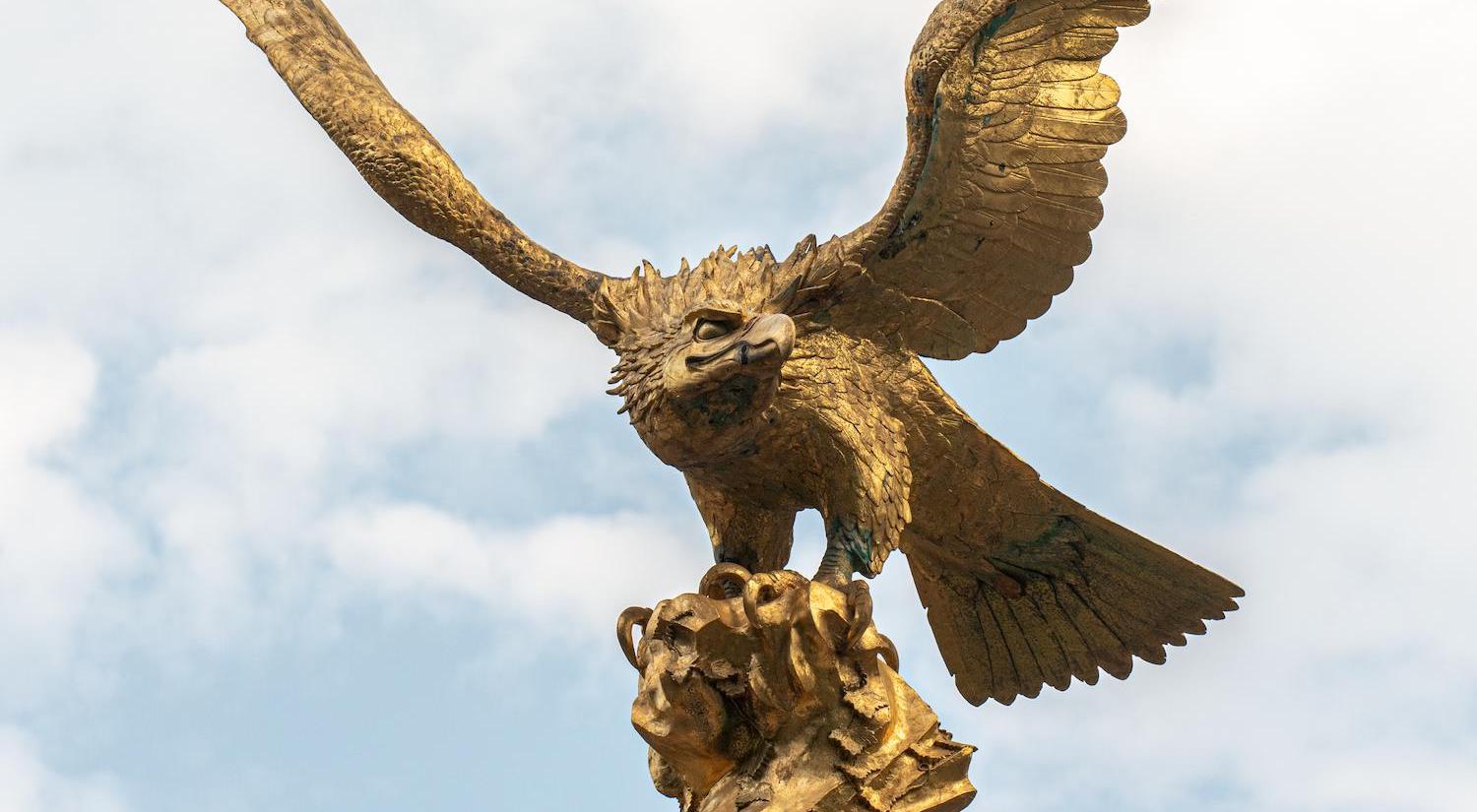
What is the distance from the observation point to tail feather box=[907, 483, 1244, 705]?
7793 mm

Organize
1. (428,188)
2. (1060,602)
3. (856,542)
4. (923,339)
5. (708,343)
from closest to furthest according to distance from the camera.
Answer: (708,343)
(856,542)
(923,339)
(428,188)
(1060,602)

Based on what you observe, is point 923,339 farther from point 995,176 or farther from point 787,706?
point 787,706

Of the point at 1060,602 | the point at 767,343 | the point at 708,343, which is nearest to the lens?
the point at 767,343

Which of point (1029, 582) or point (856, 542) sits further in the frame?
point (1029, 582)

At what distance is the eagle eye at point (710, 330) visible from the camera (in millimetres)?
7121

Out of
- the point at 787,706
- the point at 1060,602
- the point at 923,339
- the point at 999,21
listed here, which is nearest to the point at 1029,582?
the point at 1060,602

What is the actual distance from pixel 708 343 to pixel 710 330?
0.21 ft

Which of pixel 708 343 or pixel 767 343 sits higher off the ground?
pixel 708 343

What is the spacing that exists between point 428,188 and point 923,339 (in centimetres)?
172

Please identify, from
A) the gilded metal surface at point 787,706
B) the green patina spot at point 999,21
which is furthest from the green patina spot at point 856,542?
the green patina spot at point 999,21

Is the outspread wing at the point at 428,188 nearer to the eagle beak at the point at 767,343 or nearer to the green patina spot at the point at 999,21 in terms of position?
the eagle beak at the point at 767,343

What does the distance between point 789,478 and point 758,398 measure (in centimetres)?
45

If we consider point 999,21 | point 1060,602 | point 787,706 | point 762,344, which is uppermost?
point 999,21

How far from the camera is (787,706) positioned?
22.8 feet
